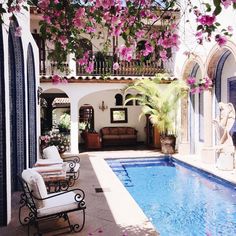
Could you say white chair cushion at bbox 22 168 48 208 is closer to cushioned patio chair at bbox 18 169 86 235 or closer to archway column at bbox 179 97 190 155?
cushioned patio chair at bbox 18 169 86 235

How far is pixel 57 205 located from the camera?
495cm

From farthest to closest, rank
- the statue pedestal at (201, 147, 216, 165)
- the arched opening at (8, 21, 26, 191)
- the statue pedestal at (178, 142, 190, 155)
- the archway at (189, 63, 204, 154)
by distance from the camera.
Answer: the statue pedestal at (178, 142, 190, 155) → the archway at (189, 63, 204, 154) → the statue pedestal at (201, 147, 216, 165) → the arched opening at (8, 21, 26, 191)

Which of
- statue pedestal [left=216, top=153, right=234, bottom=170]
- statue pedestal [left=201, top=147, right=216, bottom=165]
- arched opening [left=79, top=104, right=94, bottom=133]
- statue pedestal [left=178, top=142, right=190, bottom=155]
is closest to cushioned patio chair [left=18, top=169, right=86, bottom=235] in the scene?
statue pedestal [left=216, top=153, right=234, bottom=170]

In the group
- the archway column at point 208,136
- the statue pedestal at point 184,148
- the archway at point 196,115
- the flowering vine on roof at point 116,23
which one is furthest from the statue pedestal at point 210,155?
the flowering vine on roof at point 116,23

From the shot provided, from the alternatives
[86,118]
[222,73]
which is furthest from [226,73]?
[86,118]

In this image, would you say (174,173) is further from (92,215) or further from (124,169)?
(92,215)

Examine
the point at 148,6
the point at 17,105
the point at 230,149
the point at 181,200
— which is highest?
the point at 148,6

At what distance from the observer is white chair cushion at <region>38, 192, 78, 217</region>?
15.9 feet

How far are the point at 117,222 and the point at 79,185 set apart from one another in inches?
112

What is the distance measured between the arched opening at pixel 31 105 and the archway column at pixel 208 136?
6152mm

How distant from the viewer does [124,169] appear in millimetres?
12164

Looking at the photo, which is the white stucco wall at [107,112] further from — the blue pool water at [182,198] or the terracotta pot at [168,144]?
the blue pool water at [182,198]

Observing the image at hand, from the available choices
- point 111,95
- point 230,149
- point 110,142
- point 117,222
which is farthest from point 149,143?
point 117,222

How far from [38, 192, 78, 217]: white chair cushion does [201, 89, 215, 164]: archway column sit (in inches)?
297
